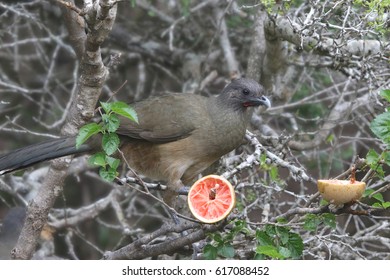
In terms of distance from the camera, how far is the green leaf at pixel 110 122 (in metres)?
3.23

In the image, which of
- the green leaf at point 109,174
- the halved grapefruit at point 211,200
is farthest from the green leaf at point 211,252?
the green leaf at point 109,174

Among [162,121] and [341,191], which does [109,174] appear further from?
[162,121]

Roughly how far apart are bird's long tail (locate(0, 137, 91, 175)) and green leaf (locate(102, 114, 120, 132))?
1079 millimetres

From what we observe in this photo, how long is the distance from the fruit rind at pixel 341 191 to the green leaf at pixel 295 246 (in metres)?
0.27

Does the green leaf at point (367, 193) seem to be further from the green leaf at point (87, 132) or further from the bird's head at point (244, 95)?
the bird's head at point (244, 95)

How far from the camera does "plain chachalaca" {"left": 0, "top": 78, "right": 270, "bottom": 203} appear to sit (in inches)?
184

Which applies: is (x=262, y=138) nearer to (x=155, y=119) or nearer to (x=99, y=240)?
(x=155, y=119)

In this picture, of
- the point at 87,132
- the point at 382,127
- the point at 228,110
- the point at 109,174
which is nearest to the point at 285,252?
the point at 382,127

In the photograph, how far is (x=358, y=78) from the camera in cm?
493

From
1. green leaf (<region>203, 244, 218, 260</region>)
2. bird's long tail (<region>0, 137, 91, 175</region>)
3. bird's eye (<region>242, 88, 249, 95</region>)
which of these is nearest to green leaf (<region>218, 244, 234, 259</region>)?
green leaf (<region>203, 244, 218, 260</region>)

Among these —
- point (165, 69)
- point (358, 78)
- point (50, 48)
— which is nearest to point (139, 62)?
point (165, 69)

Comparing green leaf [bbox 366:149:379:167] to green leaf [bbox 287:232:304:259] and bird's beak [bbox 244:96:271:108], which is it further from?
bird's beak [bbox 244:96:271:108]

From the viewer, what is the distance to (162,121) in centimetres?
473

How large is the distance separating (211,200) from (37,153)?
1458 mm
